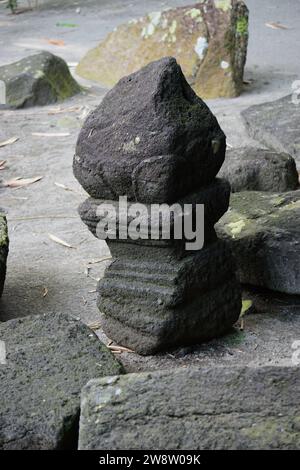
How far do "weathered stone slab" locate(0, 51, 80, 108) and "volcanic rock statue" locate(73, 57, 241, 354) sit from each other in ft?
11.8

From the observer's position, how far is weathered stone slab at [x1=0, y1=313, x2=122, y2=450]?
2.17m

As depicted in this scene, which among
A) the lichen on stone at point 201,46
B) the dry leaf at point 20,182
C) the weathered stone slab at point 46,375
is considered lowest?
the dry leaf at point 20,182

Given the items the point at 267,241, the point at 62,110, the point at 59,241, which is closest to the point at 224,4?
the point at 62,110

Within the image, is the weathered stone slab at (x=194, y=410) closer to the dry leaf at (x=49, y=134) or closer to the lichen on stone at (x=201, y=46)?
the dry leaf at (x=49, y=134)

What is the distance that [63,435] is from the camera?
217cm

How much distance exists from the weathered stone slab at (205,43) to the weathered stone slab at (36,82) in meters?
0.56

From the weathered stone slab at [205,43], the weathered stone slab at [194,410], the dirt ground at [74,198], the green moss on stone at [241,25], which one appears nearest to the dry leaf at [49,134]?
the dirt ground at [74,198]

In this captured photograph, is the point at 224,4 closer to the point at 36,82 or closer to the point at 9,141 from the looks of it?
the point at 36,82

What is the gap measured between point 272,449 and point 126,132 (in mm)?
1075

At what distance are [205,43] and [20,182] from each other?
2070 mm

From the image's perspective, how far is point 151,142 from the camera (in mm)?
2488

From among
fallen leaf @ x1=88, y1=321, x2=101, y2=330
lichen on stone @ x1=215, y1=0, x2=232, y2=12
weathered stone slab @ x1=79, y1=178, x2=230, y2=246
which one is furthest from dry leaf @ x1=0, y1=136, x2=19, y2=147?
weathered stone slab @ x1=79, y1=178, x2=230, y2=246

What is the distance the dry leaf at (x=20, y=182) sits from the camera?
15.2 feet

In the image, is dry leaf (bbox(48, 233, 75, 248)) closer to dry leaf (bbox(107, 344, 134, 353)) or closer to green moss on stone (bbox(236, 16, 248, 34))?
dry leaf (bbox(107, 344, 134, 353))
